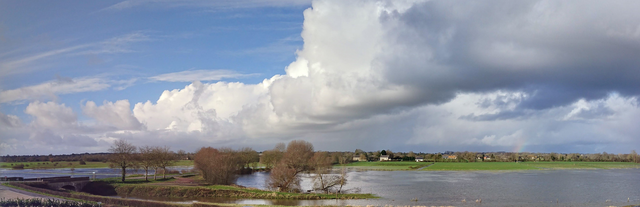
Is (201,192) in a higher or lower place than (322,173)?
lower

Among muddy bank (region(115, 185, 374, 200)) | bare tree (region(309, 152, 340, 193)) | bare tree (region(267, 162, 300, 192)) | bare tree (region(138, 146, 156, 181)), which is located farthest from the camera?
bare tree (region(138, 146, 156, 181))

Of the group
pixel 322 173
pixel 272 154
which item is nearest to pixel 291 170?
pixel 322 173

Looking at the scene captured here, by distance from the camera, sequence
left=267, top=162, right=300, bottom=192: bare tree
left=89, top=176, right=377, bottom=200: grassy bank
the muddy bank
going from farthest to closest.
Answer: left=267, top=162, right=300, bottom=192: bare tree → the muddy bank → left=89, top=176, right=377, bottom=200: grassy bank

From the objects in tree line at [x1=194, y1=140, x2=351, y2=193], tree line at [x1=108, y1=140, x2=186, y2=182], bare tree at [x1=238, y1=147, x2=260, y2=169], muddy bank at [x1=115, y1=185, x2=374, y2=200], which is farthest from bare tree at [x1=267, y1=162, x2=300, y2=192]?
bare tree at [x1=238, y1=147, x2=260, y2=169]

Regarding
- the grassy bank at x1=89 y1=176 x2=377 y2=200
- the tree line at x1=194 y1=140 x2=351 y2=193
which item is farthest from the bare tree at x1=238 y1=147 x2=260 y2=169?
the grassy bank at x1=89 y1=176 x2=377 y2=200

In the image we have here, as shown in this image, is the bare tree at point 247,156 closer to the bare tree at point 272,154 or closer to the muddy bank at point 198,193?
the bare tree at point 272,154

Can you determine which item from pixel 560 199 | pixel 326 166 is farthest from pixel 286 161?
pixel 560 199

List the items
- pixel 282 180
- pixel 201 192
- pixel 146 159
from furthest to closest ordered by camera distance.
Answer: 1. pixel 146 159
2. pixel 282 180
3. pixel 201 192

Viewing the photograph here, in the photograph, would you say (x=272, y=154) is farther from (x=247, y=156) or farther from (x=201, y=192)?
(x=201, y=192)

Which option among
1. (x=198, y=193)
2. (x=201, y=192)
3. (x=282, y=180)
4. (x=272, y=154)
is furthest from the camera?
(x=272, y=154)

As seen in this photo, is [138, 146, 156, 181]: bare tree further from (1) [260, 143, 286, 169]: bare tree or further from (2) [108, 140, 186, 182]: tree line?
(1) [260, 143, 286, 169]: bare tree

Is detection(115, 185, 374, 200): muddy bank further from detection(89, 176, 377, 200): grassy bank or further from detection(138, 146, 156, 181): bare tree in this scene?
detection(138, 146, 156, 181): bare tree

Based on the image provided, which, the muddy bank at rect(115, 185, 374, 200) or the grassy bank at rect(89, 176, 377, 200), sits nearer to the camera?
the grassy bank at rect(89, 176, 377, 200)

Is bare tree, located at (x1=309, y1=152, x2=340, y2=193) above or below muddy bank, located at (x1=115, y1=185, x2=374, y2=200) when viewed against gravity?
above
